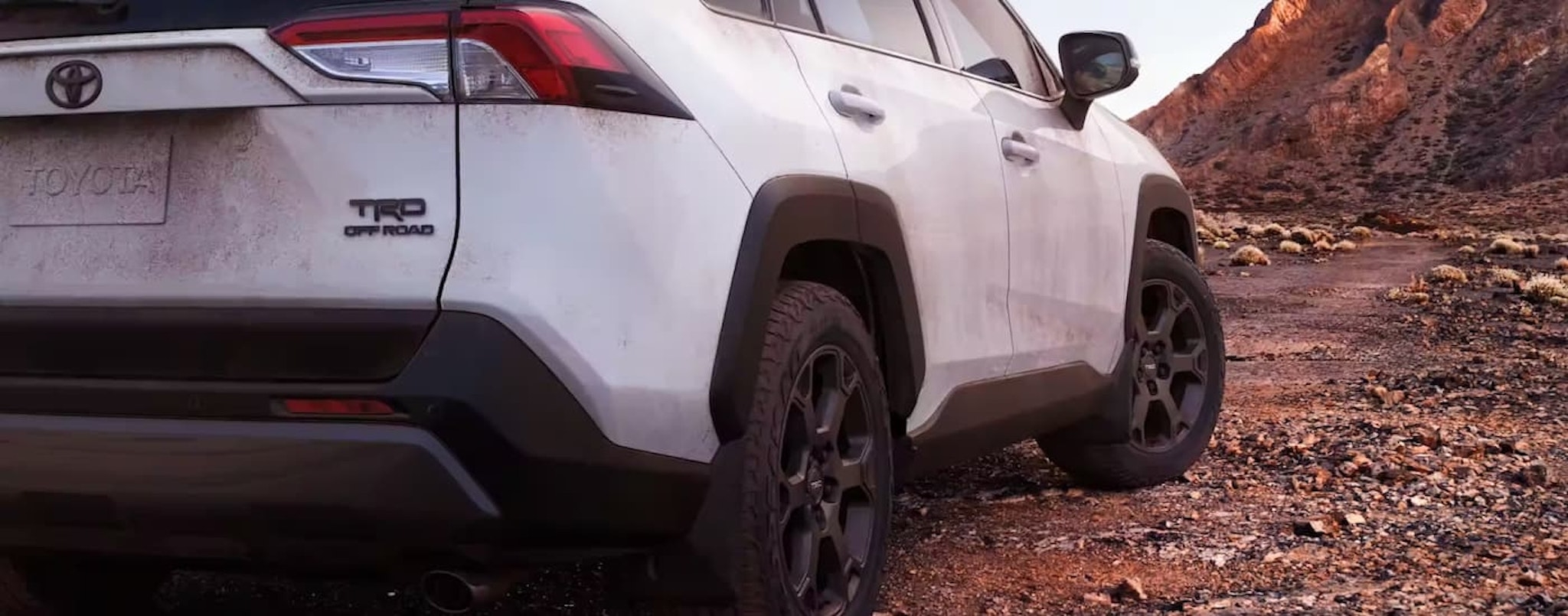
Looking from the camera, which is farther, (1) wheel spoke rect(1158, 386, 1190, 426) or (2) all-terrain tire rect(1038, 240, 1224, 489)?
(1) wheel spoke rect(1158, 386, 1190, 426)

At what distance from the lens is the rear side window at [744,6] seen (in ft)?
9.81

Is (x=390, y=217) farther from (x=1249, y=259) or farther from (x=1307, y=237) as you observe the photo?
(x=1307, y=237)

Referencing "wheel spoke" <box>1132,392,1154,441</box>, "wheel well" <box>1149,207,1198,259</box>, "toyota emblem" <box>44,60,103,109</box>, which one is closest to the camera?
"toyota emblem" <box>44,60,103,109</box>

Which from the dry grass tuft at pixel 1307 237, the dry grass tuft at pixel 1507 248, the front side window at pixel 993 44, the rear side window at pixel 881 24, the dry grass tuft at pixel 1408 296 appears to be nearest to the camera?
the rear side window at pixel 881 24

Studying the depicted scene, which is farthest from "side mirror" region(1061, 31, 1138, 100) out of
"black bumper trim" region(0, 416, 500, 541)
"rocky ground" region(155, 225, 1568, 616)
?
"black bumper trim" region(0, 416, 500, 541)

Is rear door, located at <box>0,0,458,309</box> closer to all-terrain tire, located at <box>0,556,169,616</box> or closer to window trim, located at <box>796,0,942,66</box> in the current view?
all-terrain tire, located at <box>0,556,169,616</box>

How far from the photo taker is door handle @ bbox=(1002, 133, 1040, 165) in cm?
397

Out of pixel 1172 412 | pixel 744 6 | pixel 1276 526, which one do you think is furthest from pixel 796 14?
pixel 1172 412

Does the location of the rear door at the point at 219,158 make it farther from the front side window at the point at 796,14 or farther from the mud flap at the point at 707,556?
the front side window at the point at 796,14

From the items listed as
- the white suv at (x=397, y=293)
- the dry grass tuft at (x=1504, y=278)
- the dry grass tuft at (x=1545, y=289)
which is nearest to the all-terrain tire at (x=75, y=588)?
the white suv at (x=397, y=293)

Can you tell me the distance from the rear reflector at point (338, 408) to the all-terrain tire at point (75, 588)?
847 millimetres

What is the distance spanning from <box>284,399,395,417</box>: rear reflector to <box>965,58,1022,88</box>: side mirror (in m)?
2.28

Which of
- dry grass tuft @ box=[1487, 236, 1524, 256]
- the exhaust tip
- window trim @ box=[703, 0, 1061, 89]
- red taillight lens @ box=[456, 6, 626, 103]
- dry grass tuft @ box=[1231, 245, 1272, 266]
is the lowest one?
dry grass tuft @ box=[1231, 245, 1272, 266]

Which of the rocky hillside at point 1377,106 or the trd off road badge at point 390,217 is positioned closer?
the trd off road badge at point 390,217
